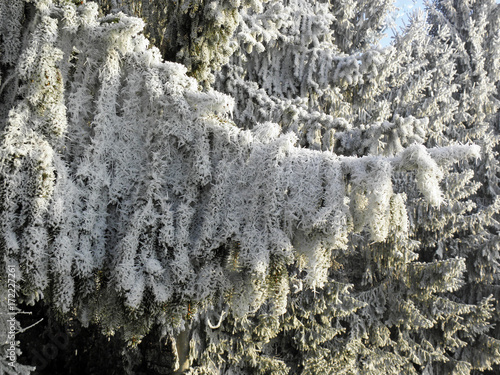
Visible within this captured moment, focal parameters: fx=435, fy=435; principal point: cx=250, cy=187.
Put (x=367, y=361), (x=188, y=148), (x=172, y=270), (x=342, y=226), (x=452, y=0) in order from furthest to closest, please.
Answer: (x=452, y=0), (x=367, y=361), (x=188, y=148), (x=172, y=270), (x=342, y=226)

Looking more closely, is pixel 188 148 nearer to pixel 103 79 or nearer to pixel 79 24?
pixel 103 79

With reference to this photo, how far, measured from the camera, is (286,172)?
2639 mm

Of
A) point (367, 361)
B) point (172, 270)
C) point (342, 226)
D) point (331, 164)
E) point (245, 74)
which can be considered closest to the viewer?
point (342, 226)

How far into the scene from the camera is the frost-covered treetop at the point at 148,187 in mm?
2549

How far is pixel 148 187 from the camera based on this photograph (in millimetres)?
2895

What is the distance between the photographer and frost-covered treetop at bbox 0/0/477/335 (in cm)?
255

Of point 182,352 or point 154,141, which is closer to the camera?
point 154,141

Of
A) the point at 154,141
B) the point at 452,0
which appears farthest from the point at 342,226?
the point at 452,0

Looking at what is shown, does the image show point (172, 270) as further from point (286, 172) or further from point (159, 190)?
point (286, 172)

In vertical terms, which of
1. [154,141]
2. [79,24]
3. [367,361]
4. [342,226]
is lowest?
[367,361]

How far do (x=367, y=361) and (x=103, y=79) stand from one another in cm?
587

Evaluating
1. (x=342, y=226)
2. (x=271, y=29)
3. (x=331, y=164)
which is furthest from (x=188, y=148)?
(x=271, y=29)

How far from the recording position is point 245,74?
5523mm

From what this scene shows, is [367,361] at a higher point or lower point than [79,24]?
lower
